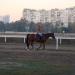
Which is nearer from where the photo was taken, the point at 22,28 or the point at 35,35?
the point at 35,35

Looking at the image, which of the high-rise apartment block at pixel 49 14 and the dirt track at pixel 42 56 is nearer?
the dirt track at pixel 42 56

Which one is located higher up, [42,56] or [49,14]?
[49,14]

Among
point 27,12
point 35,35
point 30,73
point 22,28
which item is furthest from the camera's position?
point 27,12

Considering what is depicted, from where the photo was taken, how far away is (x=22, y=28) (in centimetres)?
8519

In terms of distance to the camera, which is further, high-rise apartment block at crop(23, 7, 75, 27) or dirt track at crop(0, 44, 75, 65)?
high-rise apartment block at crop(23, 7, 75, 27)

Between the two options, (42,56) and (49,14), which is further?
(49,14)

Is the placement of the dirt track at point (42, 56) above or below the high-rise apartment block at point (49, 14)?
below

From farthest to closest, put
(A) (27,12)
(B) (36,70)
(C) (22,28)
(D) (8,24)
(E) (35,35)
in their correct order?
(A) (27,12)
(D) (8,24)
(C) (22,28)
(E) (35,35)
(B) (36,70)

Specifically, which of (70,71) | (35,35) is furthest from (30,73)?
(35,35)

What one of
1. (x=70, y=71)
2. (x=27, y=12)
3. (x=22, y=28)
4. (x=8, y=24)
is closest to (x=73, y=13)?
(x=27, y=12)

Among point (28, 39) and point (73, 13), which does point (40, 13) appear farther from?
point (28, 39)

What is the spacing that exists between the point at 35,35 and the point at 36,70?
541 inches

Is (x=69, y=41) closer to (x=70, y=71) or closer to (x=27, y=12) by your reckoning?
(x=70, y=71)

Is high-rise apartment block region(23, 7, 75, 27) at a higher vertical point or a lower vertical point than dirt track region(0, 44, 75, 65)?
higher
